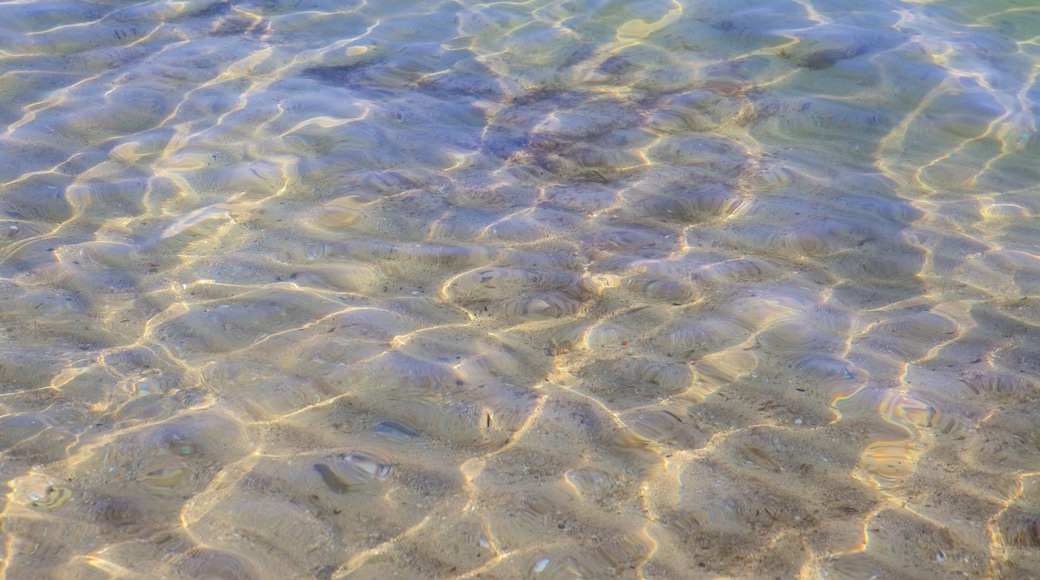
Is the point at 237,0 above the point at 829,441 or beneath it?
above

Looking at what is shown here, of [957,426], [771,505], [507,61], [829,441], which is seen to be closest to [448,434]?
[771,505]

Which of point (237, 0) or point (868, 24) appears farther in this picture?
point (237, 0)

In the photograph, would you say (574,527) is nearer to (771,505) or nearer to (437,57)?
(771,505)

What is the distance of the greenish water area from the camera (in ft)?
7.89

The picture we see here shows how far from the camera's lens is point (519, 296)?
11.4ft

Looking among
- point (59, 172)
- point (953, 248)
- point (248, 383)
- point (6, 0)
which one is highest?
point (6, 0)

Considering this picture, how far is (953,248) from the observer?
3.96 metres

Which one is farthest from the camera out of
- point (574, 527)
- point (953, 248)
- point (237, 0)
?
point (237, 0)

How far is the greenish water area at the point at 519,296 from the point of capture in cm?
241

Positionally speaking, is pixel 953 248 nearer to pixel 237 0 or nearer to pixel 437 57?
pixel 437 57

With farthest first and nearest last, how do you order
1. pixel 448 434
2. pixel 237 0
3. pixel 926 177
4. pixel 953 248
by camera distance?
pixel 237 0 < pixel 926 177 < pixel 953 248 < pixel 448 434

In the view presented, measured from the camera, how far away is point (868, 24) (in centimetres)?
594

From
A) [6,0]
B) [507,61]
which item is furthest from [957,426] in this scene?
[6,0]

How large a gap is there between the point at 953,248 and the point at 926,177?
2.52ft
